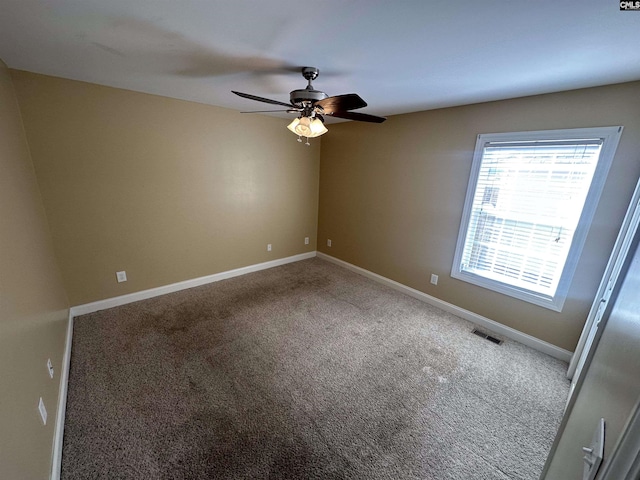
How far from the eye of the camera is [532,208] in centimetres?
237

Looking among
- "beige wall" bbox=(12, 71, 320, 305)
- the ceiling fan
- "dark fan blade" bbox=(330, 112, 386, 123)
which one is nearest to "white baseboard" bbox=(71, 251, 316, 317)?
"beige wall" bbox=(12, 71, 320, 305)

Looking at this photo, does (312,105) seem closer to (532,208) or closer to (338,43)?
(338,43)

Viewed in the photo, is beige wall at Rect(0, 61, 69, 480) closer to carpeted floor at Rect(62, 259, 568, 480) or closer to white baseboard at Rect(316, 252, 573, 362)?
carpeted floor at Rect(62, 259, 568, 480)

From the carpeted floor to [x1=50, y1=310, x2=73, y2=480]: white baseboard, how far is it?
0.12 feet

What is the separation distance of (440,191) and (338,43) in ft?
6.78

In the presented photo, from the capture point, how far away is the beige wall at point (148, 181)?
2.36 meters

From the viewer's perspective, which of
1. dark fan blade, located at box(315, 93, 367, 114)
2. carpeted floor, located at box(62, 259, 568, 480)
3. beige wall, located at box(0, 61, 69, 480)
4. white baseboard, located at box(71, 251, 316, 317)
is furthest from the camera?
white baseboard, located at box(71, 251, 316, 317)

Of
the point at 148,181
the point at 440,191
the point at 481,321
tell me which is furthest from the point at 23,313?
the point at 481,321

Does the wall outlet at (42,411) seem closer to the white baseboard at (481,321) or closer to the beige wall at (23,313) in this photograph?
the beige wall at (23,313)

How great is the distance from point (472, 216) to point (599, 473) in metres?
2.61

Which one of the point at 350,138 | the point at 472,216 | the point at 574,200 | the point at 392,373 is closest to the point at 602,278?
the point at 574,200

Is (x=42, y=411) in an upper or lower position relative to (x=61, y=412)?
upper

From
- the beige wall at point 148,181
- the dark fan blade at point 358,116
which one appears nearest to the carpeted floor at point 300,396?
the beige wall at point 148,181

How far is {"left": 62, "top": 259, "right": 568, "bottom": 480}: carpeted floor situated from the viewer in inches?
56.8
